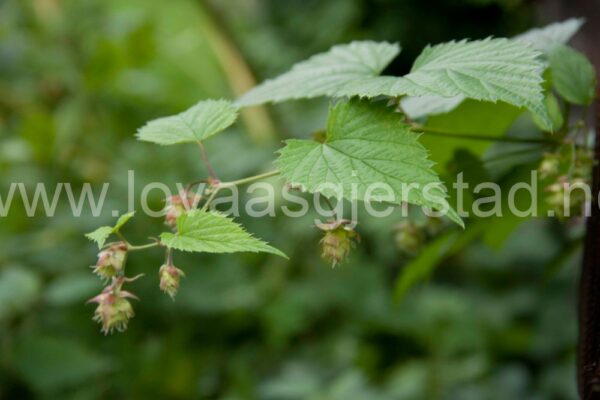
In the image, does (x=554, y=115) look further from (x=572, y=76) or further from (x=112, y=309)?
(x=112, y=309)

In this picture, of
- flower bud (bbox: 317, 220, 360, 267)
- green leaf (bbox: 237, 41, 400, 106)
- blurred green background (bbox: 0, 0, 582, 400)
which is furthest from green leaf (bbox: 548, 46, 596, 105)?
blurred green background (bbox: 0, 0, 582, 400)

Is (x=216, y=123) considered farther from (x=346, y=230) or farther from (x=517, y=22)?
(x=517, y=22)

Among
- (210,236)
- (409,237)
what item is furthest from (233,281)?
(210,236)

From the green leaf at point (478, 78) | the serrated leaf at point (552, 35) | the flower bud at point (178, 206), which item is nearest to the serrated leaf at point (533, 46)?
the serrated leaf at point (552, 35)

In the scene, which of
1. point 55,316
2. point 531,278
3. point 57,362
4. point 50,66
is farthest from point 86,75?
point 531,278

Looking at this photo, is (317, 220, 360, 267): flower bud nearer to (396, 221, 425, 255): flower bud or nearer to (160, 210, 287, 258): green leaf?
(160, 210, 287, 258): green leaf
